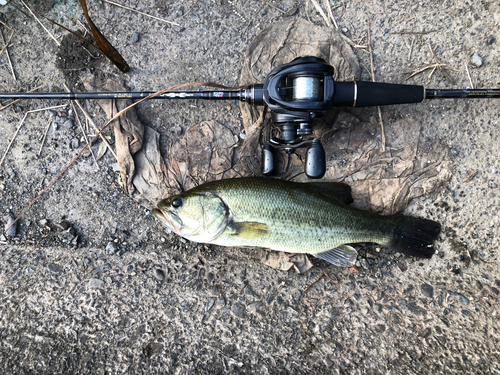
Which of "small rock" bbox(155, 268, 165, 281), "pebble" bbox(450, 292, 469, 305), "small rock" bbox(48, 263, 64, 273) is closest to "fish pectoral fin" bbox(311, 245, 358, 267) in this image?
"pebble" bbox(450, 292, 469, 305)

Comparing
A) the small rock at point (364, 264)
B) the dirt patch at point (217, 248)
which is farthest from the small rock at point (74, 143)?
the small rock at point (364, 264)

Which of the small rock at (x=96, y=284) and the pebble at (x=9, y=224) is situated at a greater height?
the pebble at (x=9, y=224)

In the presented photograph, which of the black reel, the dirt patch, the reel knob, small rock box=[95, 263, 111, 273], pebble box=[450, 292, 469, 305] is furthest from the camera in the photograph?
small rock box=[95, 263, 111, 273]

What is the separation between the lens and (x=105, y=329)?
2502mm

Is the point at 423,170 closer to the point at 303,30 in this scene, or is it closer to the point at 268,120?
the point at 268,120

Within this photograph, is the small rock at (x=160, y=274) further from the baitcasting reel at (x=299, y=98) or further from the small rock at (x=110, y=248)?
the baitcasting reel at (x=299, y=98)

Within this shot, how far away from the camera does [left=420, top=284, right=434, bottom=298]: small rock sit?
2.70m

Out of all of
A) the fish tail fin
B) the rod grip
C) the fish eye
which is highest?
the rod grip

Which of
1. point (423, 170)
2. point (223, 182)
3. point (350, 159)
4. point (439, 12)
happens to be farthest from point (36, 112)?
point (439, 12)

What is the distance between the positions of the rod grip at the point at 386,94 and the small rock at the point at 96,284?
2.91m

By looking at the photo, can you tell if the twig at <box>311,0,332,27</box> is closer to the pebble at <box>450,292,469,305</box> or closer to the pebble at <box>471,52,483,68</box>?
the pebble at <box>471,52,483,68</box>

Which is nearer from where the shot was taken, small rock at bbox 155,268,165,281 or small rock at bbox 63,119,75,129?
small rock at bbox 155,268,165,281

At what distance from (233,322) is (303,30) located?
2.92 metres

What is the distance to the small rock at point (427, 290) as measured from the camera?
2695 millimetres
